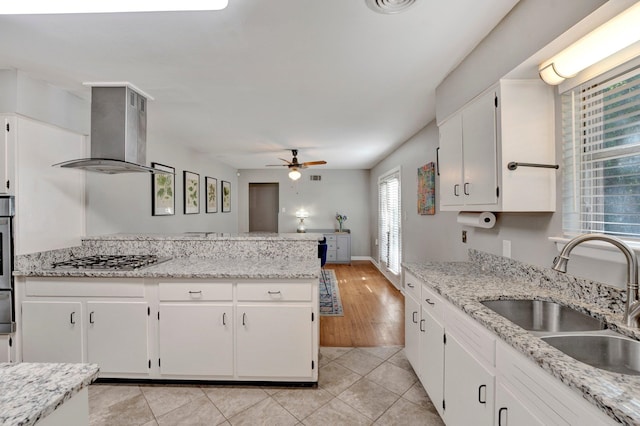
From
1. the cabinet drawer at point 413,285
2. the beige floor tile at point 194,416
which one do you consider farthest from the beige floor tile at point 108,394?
the cabinet drawer at point 413,285

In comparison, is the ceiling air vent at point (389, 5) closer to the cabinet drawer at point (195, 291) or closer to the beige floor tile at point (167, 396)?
the cabinet drawer at point (195, 291)

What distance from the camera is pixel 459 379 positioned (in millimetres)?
1427

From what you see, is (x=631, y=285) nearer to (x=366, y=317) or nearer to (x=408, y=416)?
(x=408, y=416)

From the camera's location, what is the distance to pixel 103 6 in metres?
1.35

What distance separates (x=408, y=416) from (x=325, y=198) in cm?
557

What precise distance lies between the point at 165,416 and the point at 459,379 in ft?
5.98

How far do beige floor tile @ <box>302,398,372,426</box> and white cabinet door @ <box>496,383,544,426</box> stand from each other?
3.06ft

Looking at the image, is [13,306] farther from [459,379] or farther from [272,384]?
[459,379]

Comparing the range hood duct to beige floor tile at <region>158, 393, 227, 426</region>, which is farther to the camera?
the range hood duct

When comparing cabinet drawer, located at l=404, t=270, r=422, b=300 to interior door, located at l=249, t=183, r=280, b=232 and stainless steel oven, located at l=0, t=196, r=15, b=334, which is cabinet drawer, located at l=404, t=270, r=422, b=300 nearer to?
stainless steel oven, located at l=0, t=196, r=15, b=334

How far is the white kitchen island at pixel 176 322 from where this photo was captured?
203cm

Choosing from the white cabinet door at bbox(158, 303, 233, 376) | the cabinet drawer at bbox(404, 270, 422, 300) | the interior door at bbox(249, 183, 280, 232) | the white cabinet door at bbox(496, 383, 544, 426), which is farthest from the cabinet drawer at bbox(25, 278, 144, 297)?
the interior door at bbox(249, 183, 280, 232)

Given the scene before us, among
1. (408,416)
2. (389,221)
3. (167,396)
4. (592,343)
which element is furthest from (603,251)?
(389,221)

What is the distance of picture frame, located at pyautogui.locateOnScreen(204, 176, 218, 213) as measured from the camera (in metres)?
5.27
